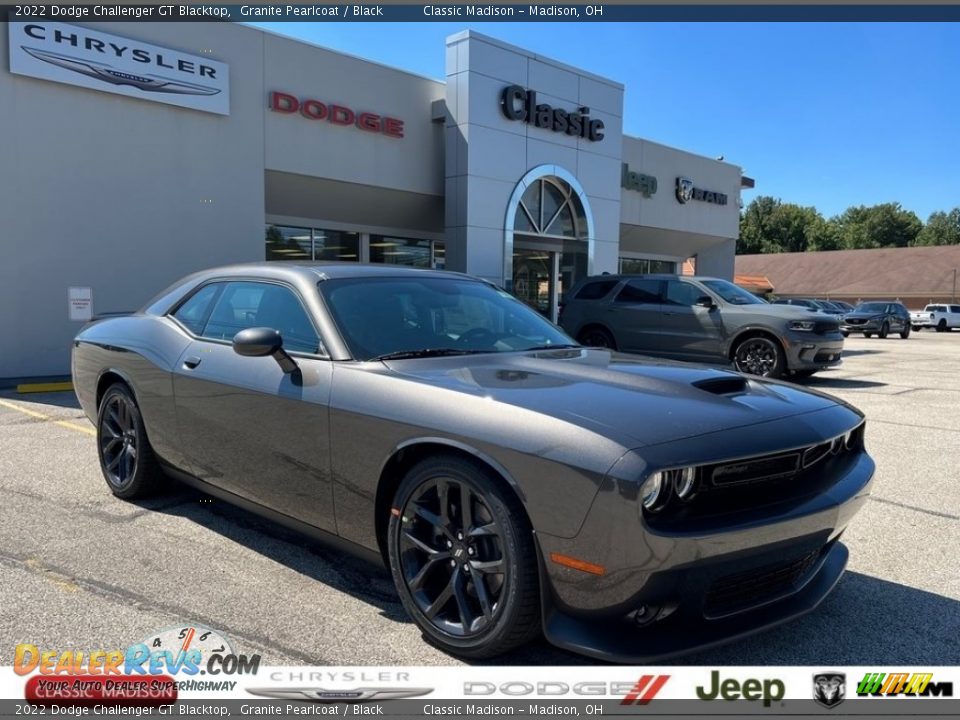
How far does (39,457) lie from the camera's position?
19.1ft

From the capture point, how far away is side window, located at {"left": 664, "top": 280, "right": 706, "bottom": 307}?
A: 11594 millimetres

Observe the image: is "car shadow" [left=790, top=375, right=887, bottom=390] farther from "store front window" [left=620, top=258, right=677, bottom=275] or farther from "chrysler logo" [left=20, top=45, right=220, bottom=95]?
"store front window" [left=620, top=258, right=677, bottom=275]

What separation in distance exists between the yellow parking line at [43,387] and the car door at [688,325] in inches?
343

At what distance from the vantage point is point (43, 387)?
958 centimetres

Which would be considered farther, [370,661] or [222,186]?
[222,186]

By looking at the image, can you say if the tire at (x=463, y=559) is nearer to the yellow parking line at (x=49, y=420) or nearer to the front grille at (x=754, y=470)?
the front grille at (x=754, y=470)

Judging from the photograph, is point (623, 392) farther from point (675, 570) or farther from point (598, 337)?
point (598, 337)

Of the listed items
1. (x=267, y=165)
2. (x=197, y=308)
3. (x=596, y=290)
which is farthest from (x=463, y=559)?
(x=267, y=165)

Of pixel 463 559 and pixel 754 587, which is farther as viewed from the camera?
pixel 463 559

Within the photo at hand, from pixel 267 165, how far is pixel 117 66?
2.77 m

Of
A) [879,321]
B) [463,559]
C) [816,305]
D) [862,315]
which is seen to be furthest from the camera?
[816,305]

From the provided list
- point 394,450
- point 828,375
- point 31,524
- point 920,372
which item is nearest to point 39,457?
point 31,524

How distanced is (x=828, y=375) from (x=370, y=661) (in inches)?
477

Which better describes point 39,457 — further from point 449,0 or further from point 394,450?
point 449,0
